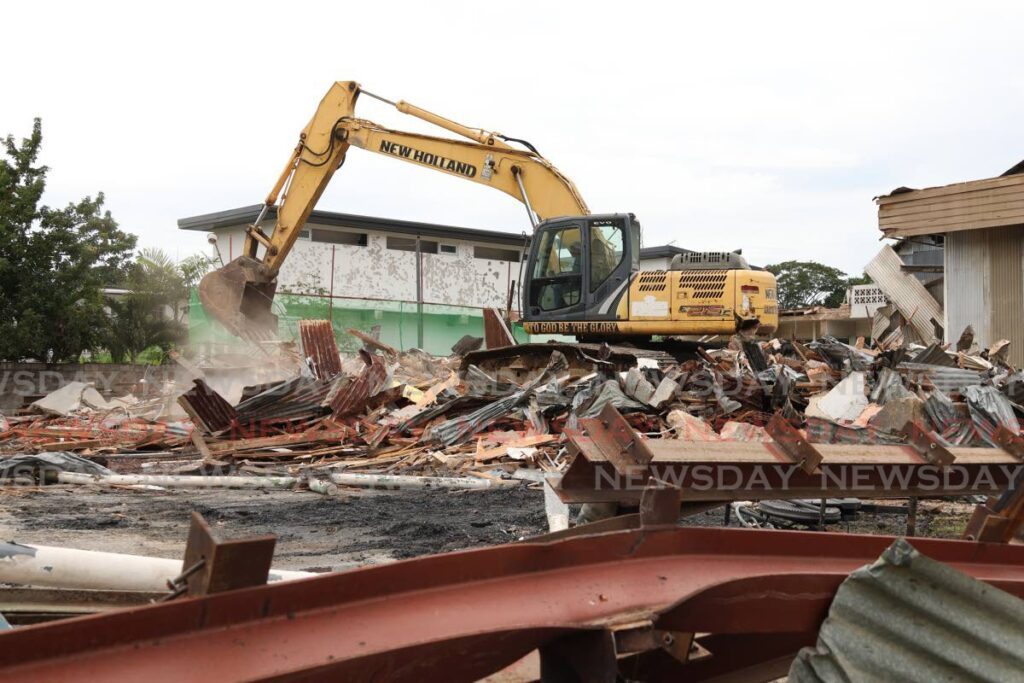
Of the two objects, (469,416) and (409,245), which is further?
(409,245)

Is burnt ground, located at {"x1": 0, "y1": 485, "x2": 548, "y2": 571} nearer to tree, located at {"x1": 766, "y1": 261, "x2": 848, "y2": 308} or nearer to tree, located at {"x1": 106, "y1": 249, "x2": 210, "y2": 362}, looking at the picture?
tree, located at {"x1": 106, "y1": 249, "x2": 210, "y2": 362}

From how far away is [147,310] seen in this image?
24.2 m

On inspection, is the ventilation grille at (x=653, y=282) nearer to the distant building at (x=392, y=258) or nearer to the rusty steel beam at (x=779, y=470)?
the rusty steel beam at (x=779, y=470)

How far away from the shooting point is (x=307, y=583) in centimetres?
186

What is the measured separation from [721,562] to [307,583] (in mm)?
1144

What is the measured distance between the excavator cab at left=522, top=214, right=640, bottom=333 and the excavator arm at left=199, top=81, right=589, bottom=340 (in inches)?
52.0

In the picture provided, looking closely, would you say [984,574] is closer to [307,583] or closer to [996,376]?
[307,583]

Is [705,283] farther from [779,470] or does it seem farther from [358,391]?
[779,470]

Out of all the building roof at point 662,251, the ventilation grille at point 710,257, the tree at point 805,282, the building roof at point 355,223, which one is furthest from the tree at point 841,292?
the ventilation grille at point 710,257

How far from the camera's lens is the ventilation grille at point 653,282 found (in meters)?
13.7

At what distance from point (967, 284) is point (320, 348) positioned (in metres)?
12.4

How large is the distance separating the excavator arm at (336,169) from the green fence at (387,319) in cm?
479

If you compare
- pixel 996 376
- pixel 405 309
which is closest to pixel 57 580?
pixel 996 376

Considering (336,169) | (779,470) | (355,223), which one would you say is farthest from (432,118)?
(355,223)
